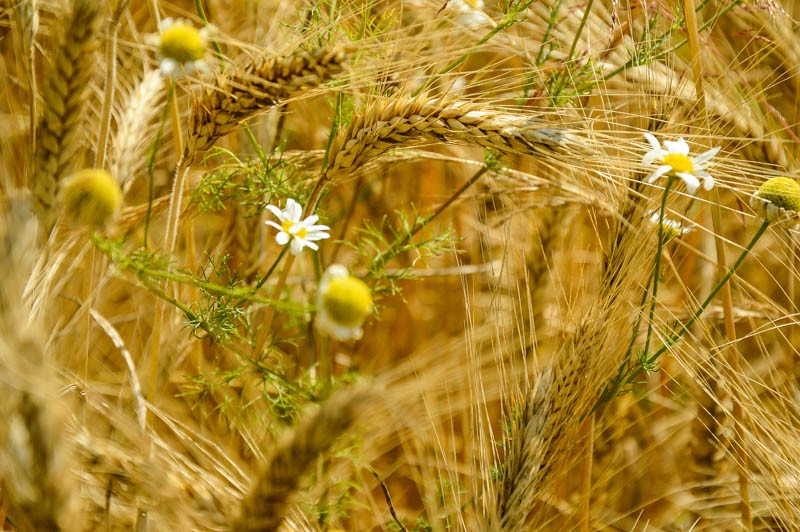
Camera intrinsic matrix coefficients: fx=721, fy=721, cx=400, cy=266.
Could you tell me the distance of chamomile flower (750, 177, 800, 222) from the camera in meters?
1.08

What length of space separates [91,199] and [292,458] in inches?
15.0

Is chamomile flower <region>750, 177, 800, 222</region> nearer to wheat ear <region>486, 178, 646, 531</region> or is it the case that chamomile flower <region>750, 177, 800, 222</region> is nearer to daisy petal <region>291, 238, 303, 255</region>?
wheat ear <region>486, 178, 646, 531</region>

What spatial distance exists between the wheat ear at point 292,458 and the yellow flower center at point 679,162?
1.99 ft

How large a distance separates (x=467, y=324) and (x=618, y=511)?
96 centimetres

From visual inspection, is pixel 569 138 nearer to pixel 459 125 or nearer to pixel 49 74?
pixel 459 125

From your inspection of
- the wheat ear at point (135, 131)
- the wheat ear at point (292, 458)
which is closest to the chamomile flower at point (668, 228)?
the wheat ear at point (292, 458)

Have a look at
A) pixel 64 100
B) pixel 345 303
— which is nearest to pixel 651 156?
pixel 345 303

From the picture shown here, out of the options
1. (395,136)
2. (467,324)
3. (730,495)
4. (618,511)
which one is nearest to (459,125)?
(395,136)

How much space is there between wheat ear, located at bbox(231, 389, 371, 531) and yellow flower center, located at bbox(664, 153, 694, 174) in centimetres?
61

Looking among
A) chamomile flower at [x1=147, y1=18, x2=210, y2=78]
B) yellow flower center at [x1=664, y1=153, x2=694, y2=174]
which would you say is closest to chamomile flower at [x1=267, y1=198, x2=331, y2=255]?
chamomile flower at [x1=147, y1=18, x2=210, y2=78]

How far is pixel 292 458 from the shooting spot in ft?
2.41

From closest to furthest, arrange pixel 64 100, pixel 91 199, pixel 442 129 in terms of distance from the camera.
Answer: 1. pixel 91 199
2. pixel 64 100
3. pixel 442 129

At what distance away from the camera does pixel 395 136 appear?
1081 mm

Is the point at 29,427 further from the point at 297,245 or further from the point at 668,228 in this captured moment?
the point at 668,228
